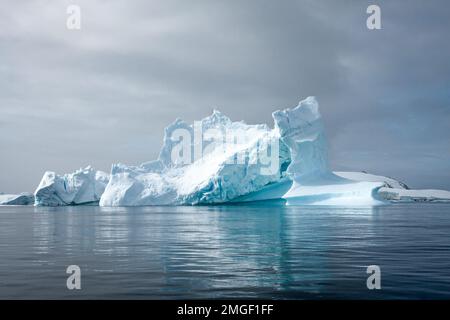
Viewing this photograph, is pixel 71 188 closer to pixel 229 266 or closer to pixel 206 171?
pixel 206 171

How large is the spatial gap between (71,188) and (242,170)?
44818 millimetres

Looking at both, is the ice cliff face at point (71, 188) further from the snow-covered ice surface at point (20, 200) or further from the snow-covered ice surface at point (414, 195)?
the snow-covered ice surface at point (414, 195)

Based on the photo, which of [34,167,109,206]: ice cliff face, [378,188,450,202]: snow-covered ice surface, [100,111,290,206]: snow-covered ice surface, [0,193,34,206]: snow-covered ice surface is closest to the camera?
[100,111,290,206]: snow-covered ice surface

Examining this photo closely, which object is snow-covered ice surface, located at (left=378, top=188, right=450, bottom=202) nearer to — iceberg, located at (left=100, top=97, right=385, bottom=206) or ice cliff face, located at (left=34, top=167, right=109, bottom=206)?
iceberg, located at (left=100, top=97, right=385, bottom=206)

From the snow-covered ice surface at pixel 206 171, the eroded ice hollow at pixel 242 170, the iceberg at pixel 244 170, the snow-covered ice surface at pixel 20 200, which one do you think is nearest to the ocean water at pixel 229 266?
the eroded ice hollow at pixel 242 170

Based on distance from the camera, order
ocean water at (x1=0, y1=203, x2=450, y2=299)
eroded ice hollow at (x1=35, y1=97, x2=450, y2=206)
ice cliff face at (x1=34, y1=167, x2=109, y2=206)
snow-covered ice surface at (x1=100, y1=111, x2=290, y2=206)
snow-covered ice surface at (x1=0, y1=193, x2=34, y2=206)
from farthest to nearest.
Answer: snow-covered ice surface at (x1=0, y1=193, x2=34, y2=206), ice cliff face at (x1=34, y1=167, x2=109, y2=206), snow-covered ice surface at (x1=100, y1=111, x2=290, y2=206), eroded ice hollow at (x1=35, y1=97, x2=450, y2=206), ocean water at (x1=0, y1=203, x2=450, y2=299)

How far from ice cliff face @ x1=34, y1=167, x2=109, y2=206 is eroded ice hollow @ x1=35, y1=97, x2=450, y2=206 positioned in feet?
3.63

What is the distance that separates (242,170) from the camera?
192 ft

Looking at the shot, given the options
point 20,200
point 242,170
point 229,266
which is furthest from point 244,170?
point 20,200

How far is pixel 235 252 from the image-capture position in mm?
15539

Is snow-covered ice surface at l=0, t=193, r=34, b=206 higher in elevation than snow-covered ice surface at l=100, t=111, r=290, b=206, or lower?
lower

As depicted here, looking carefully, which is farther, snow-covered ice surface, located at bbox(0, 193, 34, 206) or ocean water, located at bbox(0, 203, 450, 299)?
snow-covered ice surface, located at bbox(0, 193, 34, 206)

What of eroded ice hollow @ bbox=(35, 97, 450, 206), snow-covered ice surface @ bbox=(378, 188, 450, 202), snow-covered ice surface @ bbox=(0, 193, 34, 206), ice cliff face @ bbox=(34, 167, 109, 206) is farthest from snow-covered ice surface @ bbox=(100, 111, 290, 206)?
snow-covered ice surface @ bbox=(378, 188, 450, 202)

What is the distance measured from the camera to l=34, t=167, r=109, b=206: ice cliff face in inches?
3354
